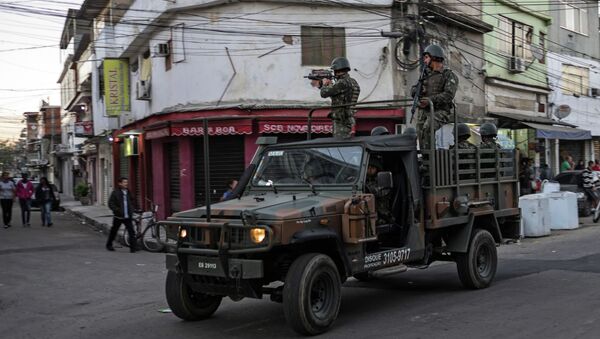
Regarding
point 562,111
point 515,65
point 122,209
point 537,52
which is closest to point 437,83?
point 122,209

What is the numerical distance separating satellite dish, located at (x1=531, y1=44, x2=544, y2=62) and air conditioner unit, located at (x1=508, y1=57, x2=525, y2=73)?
2.11 m

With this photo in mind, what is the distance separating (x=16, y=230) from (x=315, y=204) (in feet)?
50.2

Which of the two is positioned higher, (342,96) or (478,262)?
(342,96)

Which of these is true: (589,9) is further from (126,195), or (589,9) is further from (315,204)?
(315,204)

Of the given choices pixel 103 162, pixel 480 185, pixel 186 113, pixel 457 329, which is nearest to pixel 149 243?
pixel 186 113

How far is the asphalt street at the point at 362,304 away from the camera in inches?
245

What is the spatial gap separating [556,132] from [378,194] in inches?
682

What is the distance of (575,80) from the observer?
93.0 feet

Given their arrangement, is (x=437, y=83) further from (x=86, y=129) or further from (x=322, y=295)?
(x=86, y=129)

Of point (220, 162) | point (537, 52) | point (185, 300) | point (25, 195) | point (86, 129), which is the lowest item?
point (185, 300)

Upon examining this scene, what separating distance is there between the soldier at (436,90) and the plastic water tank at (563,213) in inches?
343

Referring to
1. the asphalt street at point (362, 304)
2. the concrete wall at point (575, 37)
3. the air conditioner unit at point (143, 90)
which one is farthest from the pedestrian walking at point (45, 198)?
the concrete wall at point (575, 37)

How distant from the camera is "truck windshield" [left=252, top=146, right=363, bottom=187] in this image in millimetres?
7016

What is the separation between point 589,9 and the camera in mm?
30609
